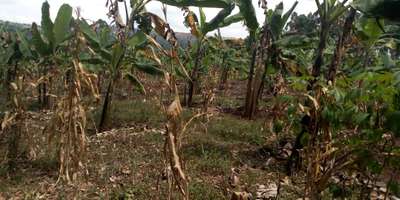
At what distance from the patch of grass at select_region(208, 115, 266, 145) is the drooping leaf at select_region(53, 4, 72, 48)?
9.65 feet

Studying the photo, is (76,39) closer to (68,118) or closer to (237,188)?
(68,118)

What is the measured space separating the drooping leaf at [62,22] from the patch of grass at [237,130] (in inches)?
116

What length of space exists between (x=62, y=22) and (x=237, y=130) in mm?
3576

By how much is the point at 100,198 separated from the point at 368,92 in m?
2.74

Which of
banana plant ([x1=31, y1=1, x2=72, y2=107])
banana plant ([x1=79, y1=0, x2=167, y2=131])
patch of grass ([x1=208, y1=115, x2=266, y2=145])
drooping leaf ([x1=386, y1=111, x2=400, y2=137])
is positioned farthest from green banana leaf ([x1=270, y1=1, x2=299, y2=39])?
drooping leaf ([x1=386, y1=111, x2=400, y2=137])

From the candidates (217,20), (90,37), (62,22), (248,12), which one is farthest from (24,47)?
(248,12)

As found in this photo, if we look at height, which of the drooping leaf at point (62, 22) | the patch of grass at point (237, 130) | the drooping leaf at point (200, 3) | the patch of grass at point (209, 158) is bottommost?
the patch of grass at point (237, 130)

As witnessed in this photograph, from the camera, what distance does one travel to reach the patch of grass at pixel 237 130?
809 centimetres

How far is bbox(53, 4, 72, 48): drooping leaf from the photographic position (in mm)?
6812

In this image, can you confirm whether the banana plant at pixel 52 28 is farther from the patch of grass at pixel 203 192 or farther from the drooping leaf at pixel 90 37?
the patch of grass at pixel 203 192

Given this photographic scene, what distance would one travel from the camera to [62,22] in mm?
7105

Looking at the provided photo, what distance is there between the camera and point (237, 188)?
3039mm

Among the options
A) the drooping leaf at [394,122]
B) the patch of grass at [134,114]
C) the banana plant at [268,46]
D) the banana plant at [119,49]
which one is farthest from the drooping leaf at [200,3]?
the drooping leaf at [394,122]

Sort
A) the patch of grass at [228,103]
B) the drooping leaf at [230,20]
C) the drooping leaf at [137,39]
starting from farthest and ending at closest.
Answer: the patch of grass at [228,103] < the drooping leaf at [230,20] < the drooping leaf at [137,39]
